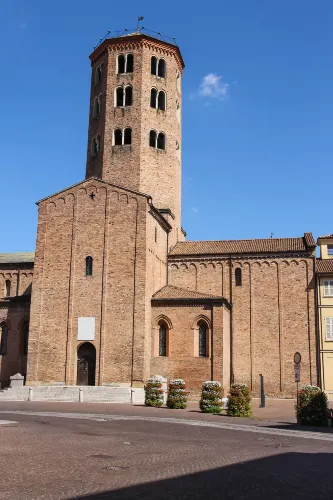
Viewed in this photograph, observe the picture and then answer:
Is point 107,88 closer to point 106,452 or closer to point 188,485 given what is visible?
point 106,452

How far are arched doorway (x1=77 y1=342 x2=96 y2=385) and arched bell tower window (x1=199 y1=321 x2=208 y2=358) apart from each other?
6514 mm

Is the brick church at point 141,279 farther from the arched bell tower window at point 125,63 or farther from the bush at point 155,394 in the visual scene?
the bush at point 155,394

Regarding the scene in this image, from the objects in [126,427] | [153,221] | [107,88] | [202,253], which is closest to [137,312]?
[153,221]

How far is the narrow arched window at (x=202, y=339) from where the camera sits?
3244 centimetres

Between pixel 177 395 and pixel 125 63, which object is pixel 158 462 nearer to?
pixel 177 395

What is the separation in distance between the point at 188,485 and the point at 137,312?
22853mm

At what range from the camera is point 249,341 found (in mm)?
36625

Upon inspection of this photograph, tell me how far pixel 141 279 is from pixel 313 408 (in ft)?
48.4

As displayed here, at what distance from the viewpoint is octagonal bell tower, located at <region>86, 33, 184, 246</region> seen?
124 feet

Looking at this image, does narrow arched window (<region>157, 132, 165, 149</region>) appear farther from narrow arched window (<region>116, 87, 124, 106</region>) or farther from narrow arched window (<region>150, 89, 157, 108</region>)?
narrow arched window (<region>116, 87, 124, 106</region>)

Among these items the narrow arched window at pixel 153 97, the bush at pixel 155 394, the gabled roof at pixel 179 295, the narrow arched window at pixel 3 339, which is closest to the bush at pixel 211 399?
the bush at pixel 155 394

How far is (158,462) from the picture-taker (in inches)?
419

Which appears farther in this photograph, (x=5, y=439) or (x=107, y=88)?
(x=107, y=88)

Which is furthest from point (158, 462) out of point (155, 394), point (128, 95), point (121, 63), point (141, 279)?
point (121, 63)
